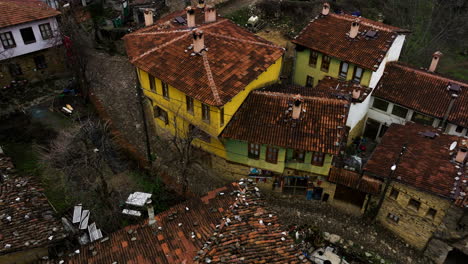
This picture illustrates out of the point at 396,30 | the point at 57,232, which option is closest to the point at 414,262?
Answer: the point at 396,30

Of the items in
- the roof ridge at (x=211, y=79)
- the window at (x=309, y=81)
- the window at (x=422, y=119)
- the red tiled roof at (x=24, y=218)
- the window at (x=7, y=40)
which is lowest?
the window at (x=422, y=119)

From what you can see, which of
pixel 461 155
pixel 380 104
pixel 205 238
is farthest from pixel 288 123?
pixel 380 104

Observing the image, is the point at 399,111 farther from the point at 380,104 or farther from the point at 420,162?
the point at 420,162

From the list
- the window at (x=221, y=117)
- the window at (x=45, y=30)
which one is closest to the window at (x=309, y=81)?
the window at (x=221, y=117)

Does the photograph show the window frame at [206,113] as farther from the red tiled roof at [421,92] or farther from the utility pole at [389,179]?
the red tiled roof at [421,92]

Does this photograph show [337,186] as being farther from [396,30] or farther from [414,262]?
[396,30]

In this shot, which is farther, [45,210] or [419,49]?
[419,49]
